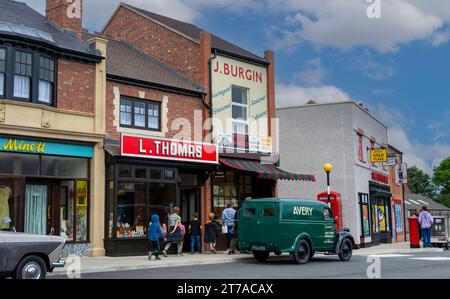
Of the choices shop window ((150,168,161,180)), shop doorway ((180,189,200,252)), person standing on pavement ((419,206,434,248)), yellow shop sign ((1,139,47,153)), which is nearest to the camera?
yellow shop sign ((1,139,47,153))

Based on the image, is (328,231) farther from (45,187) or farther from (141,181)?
(45,187)

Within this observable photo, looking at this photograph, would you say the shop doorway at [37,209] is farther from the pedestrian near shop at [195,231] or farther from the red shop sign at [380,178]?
the red shop sign at [380,178]

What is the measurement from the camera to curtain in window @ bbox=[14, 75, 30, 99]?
1720cm

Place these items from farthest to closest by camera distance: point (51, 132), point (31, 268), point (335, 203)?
point (335, 203), point (51, 132), point (31, 268)

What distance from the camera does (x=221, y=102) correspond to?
2364 centimetres

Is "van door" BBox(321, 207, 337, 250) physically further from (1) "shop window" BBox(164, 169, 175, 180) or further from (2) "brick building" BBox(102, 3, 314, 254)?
(1) "shop window" BBox(164, 169, 175, 180)

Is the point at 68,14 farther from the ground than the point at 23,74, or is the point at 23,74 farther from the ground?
the point at 68,14

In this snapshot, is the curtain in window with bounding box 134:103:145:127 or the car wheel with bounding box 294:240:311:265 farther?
the curtain in window with bounding box 134:103:145:127

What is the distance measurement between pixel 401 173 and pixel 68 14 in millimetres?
22509

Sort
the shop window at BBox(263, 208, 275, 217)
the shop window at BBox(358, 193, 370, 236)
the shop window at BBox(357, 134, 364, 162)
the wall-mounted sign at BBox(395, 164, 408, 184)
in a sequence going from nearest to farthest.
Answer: the shop window at BBox(263, 208, 275, 217) < the shop window at BBox(358, 193, 370, 236) < the shop window at BBox(357, 134, 364, 162) < the wall-mounted sign at BBox(395, 164, 408, 184)

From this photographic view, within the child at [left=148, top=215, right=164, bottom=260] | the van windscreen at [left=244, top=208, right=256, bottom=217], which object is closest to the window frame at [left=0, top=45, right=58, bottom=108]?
the child at [left=148, top=215, right=164, bottom=260]

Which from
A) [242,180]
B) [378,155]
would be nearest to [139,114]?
[242,180]

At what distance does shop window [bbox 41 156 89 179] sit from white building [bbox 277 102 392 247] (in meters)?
13.6

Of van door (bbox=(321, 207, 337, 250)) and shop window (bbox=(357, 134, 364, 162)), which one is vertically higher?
shop window (bbox=(357, 134, 364, 162))
